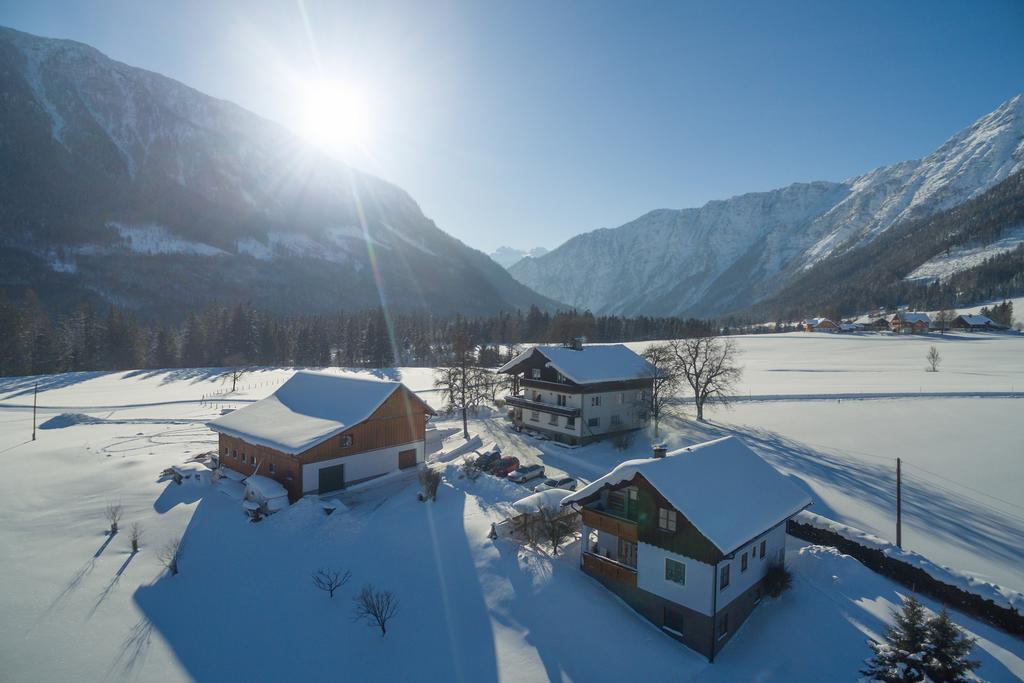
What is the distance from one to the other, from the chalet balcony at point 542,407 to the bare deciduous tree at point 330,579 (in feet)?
75.3

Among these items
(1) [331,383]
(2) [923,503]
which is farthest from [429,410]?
(2) [923,503]

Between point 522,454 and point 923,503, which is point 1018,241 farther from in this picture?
point 522,454

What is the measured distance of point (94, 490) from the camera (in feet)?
87.4

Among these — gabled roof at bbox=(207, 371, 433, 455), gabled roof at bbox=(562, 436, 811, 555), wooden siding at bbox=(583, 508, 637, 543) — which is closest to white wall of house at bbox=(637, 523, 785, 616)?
wooden siding at bbox=(583, 508, 637, 543)

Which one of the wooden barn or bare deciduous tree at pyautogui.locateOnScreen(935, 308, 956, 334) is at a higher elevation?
bare deciduous tree at pyautogui.locateOnScreen(935, 308, 956, 334)

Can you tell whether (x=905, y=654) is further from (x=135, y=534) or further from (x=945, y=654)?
(x=135, y=534)

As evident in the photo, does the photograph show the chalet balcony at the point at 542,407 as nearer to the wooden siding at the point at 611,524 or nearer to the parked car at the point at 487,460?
the parked car at the point at 487,460

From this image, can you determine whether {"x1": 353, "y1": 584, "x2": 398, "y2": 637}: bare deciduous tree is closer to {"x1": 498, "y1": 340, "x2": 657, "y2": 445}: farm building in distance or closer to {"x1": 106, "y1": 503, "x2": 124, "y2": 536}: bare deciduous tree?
{"x1": 106, "y1": 503, "x2": 124, "y2": 536}: bare deciduous tree

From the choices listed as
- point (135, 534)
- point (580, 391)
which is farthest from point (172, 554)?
point (580, 391)

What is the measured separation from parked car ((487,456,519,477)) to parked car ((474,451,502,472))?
290 millimetres

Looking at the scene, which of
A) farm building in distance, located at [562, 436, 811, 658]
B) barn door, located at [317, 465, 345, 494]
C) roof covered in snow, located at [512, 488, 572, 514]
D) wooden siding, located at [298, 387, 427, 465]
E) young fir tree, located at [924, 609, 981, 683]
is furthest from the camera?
wooden siding, located at [298, 387, 427, 465]

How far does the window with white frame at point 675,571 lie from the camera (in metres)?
16.7

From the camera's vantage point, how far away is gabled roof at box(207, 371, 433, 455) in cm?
2698

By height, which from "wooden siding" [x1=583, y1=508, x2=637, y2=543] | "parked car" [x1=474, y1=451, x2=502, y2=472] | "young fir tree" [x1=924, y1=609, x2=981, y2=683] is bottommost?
"parked car" [x1=474, y1=451, x2=502, y2=472]
